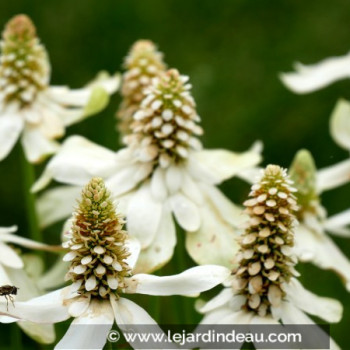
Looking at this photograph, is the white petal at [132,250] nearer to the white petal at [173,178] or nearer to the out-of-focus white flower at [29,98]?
the white petal at [173,178]

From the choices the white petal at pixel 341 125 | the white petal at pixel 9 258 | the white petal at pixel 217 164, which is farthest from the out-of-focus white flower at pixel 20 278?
the white petal at pixel 341 125

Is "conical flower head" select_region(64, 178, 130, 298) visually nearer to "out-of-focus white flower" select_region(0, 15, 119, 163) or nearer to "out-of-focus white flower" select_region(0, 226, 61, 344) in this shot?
"out-of-focus white flower" select_region(0, 226, 61, 344)

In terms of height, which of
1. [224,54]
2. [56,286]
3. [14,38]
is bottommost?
[56,286]

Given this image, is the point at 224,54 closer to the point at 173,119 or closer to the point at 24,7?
the point at 24,7

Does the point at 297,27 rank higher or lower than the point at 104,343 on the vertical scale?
higher

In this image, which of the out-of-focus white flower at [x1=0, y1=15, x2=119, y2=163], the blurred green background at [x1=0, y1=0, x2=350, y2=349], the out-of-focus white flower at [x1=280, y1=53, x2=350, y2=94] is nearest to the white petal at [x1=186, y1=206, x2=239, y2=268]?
the out-of-focus white flower at [x1=0, y1=15, x2=119, y2=163]

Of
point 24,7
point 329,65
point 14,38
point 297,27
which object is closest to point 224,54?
point 297,27

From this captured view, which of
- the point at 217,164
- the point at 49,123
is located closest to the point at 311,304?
the point at 217,164
